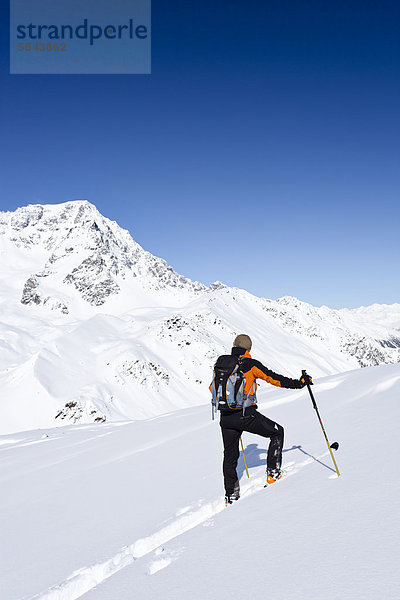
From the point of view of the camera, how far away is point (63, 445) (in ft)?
42.1

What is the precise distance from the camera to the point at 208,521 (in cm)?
489

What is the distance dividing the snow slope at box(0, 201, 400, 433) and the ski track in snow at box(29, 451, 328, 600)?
179 feet

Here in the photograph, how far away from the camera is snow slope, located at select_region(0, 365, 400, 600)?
325 cm

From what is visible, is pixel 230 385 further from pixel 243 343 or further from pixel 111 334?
pixel 111 334

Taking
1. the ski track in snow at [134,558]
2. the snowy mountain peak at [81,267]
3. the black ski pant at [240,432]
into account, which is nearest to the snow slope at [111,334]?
the snowy mountain peak at [81,267]

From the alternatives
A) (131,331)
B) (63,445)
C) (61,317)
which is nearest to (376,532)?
(63,445)

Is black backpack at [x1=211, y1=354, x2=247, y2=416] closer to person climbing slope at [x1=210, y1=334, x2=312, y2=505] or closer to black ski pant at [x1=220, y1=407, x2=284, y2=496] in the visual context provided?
person climbing slope at [x1=210, y1=334, x2=312, y2=505]

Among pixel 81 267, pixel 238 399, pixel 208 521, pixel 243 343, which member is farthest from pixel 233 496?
pixel 81 267

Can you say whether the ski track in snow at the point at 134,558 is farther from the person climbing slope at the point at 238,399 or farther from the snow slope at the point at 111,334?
the snow slope at the point at 111,334

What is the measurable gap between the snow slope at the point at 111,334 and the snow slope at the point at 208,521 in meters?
51.6

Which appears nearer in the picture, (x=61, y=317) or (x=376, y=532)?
(x=376, y=532)

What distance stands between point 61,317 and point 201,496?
420 feet

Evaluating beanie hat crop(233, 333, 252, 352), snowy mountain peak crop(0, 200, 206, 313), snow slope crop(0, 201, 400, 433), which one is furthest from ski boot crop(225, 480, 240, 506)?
snowy mountain peak crop(0, 200, 206, 313)

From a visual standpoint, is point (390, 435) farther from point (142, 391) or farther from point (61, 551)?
point (142, 391)
